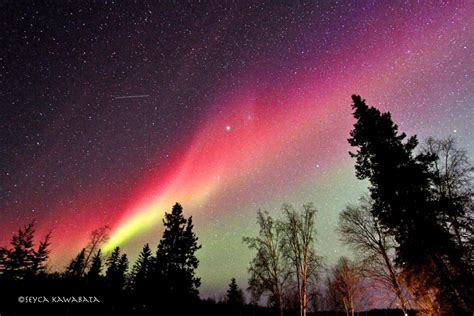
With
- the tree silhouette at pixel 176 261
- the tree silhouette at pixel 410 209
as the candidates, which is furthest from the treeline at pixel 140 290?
the tree silhouette at pixel 410 209

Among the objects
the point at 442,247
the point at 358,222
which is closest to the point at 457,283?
the point at 442,247

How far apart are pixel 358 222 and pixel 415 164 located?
727 centimetres

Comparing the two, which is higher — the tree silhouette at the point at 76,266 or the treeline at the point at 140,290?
the tree silhouette at the point at 76,266

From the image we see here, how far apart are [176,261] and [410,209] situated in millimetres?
22712

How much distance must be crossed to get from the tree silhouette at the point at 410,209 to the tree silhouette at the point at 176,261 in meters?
20.2

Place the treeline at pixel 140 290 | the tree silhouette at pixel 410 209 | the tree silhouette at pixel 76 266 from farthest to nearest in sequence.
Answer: the tree silhouette at pixel 76 266, the treeline at pixel 140 290, the tree silhouette at pixel 410 209

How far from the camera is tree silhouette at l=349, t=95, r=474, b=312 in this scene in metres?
12.4

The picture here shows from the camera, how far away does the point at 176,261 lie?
88.6 ft

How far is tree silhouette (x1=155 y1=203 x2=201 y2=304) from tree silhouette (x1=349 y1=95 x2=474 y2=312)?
66.4 ft

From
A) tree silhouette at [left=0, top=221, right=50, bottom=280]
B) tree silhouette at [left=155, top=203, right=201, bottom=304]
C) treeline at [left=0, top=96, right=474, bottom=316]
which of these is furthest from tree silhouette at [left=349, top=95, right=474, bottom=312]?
tree silhouette at [left=0, top=221, right=50, bottom=280]

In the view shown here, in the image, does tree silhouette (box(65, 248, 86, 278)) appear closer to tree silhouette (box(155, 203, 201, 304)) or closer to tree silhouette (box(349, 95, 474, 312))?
tree silhouette (box(155, 203, 201, 304))

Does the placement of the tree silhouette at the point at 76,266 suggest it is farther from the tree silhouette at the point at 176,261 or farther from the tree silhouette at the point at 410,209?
the tree silhouette at the point at 410,209

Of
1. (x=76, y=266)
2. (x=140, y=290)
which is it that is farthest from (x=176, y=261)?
(x=76, y=266)

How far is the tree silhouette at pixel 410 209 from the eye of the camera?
40.7ft
